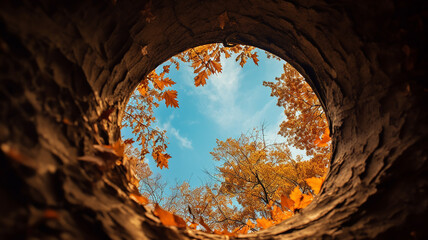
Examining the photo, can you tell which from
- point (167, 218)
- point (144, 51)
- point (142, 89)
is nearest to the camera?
point (167, 218)

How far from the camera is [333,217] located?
1015mm

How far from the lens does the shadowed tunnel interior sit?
0.58 metres

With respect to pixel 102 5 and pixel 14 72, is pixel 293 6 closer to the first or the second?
pixel 102 5

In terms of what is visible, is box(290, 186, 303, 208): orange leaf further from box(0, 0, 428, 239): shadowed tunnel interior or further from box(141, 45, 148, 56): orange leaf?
box(141, 45, 148, 56): orange leaf

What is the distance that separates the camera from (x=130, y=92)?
1.56m

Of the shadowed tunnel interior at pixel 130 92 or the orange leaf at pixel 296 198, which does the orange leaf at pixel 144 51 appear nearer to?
the shadowed tunnel interior at pixel 130 92

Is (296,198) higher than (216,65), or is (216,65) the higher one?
(216,65)

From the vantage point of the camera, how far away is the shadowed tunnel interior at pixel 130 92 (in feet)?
1.89

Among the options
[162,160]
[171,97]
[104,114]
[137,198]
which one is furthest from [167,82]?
[137,198]

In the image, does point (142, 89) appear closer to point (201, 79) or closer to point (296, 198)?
point (201, 79)

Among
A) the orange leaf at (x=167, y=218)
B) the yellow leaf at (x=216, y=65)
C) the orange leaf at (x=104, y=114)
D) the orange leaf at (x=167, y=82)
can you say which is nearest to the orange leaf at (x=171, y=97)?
the orange leaf at (x=167, y=82)

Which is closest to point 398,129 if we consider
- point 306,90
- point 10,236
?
point 10,236

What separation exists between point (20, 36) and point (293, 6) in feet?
4.71

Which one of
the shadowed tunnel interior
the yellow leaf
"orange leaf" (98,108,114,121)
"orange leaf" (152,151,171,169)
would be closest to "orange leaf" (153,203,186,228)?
the shadowed tunnel interior
